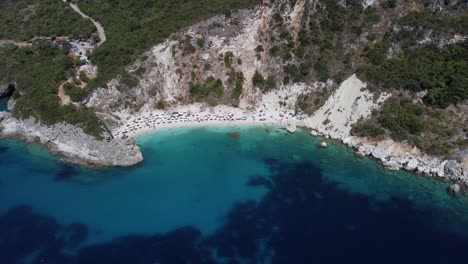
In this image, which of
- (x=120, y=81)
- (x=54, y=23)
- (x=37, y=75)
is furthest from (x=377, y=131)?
(x=54, y=23)

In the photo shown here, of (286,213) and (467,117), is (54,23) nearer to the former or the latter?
(286,213)

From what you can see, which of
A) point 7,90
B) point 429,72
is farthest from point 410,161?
point 7,90

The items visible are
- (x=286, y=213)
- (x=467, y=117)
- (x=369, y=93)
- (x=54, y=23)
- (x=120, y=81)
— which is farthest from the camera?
(x=54, y=23)

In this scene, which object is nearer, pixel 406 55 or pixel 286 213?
pixel 286 213

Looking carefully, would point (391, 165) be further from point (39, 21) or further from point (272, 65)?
point (39, 21)

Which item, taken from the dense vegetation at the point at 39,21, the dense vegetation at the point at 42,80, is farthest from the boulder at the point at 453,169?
the dense vegetation at the point at 39,21

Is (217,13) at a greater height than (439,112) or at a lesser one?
greater
